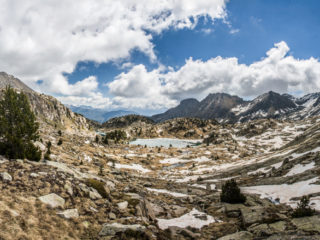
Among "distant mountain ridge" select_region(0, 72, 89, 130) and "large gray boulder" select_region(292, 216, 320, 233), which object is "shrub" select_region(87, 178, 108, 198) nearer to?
"large gray boulder" select_region(292, 216, 320, 233)

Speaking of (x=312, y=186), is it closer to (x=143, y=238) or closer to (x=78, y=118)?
(x=143, y=238)

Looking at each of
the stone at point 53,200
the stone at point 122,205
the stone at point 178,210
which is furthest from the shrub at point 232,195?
the stone at point 53,200

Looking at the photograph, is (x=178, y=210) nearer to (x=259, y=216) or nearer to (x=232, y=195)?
(x=232, y=195)

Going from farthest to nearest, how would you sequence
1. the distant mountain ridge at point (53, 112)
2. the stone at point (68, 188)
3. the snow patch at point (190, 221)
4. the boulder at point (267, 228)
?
the distant mountain ridge at point (53, 112), the snow patch at point (190, 221), the stone at point (68, 188), the boulder at point (267, 228)

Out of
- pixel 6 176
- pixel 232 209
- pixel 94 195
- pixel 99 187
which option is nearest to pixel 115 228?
pixel 94 195

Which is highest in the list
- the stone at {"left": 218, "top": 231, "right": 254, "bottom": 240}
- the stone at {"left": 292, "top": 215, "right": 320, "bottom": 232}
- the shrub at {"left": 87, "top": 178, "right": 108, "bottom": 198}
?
the shrub at {"left": 87, "top": 178, "right": 108, "bottom": 198}

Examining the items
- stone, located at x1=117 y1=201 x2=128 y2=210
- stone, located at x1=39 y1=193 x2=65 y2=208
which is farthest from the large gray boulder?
stone, located at x1=39 y1=193 x2=65 y2=208

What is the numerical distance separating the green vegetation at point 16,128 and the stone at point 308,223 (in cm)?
2146

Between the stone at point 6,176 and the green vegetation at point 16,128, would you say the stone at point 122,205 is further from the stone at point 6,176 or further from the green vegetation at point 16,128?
the green vegetation at point 16,128

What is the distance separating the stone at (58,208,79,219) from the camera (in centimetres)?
1052

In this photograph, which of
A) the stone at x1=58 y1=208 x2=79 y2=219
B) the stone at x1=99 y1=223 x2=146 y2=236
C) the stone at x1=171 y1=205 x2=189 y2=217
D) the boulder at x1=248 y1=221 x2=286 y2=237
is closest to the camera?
the stone at x1=99 y1=223 x2=146 y2=236

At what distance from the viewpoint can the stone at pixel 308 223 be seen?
1096 centimetres

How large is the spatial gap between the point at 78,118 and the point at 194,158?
14701cm

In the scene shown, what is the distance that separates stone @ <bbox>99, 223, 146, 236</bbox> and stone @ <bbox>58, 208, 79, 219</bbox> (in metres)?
1.91
